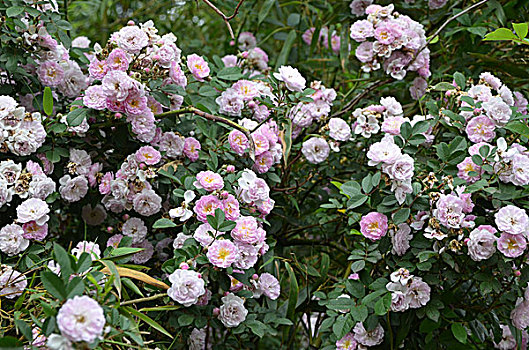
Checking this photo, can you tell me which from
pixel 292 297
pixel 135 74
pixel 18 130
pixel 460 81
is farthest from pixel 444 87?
pixel 18 130

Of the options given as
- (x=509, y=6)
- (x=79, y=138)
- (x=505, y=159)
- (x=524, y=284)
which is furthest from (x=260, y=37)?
(x=524, y=284)

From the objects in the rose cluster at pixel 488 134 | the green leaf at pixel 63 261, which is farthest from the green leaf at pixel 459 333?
the green leaf at pixel 63 261

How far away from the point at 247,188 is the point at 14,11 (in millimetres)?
599

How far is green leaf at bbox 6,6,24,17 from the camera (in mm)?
1152

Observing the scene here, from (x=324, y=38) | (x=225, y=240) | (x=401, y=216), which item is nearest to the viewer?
(x=225, y=240)

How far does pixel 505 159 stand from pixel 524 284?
0.81ft

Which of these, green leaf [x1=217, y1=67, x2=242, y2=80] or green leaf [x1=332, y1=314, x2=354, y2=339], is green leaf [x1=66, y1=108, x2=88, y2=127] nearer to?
green leaf [x1=217, y1=67, x2=242, y2=80]

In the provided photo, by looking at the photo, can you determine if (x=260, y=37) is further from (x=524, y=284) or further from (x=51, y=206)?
(x=524, y=284)

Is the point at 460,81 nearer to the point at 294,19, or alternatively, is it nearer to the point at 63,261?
the point at 294,19

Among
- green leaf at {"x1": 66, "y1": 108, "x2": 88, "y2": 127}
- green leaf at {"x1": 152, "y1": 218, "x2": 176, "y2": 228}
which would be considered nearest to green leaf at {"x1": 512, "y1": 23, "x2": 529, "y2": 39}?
green leaf at {"x1": 152, "y1": 218, "x2": 176, "y2": 228}

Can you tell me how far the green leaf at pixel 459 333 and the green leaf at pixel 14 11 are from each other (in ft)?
3.54

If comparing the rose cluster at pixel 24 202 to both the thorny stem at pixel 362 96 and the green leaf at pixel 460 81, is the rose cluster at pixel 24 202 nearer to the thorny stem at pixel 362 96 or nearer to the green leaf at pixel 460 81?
the thorny stem at pixel 362 96

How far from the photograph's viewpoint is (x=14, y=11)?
1160 millimetres

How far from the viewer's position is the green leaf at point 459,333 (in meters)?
1.09
